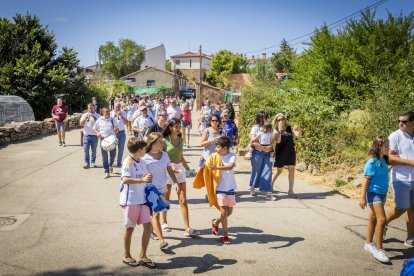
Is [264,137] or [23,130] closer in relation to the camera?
[264,137]

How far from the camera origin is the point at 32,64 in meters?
23.8

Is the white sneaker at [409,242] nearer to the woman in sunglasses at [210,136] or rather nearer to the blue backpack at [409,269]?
the blue backpack at [409,269]

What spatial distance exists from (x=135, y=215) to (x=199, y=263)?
1.17 meters

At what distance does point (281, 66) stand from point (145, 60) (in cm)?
3740

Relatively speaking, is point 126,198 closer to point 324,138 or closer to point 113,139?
point 113,139

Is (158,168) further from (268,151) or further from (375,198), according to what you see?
(268,151)

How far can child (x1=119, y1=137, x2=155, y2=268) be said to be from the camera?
4.43m

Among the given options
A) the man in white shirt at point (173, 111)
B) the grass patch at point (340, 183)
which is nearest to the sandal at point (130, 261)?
the grass patch at point (340, 183)

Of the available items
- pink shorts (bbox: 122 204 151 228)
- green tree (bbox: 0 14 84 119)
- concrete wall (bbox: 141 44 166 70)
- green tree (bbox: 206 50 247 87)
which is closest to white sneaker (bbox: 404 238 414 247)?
pink shorts (bbox: 122 204 151 228)

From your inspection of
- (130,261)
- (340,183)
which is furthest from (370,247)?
(340,183)

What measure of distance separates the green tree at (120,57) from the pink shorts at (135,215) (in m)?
72.5

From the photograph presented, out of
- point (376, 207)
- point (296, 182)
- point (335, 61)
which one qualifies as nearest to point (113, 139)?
point (296, 182)

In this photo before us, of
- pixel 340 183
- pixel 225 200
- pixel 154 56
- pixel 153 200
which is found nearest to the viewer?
pixel 153 200

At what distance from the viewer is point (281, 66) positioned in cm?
5391
